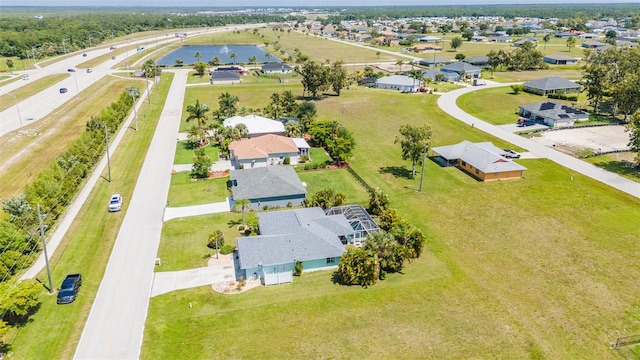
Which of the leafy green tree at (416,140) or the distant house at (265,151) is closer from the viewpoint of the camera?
the leafy green tree at (416,140)

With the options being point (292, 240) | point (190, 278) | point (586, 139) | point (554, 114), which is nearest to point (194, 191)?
point (190, 278)

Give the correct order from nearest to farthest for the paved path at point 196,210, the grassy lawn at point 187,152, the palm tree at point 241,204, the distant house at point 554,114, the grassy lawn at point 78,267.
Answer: the grassy lawn at point 78,267 < the palm tree at point 241,204 < the paved path at point 196,210 < the grassy lawn at point 187,152 < the distant house at point 554,114

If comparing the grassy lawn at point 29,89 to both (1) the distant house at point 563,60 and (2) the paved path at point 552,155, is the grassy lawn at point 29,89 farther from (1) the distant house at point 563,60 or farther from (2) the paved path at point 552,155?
(1) the distant house at point 563,60

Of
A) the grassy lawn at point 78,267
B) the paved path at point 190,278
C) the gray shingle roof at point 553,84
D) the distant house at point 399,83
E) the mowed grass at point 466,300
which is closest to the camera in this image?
the grassy lawn at point 78,267

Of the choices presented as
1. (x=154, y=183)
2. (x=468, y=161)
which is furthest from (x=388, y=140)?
(x=154, y=183)

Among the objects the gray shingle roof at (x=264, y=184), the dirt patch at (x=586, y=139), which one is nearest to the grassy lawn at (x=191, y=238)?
the gray shingle roof at (x=264, y=184)

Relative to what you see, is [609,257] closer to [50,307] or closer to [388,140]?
[388,140]

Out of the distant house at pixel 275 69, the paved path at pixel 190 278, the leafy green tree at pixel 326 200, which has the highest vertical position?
the distant house at pixel 275 69
